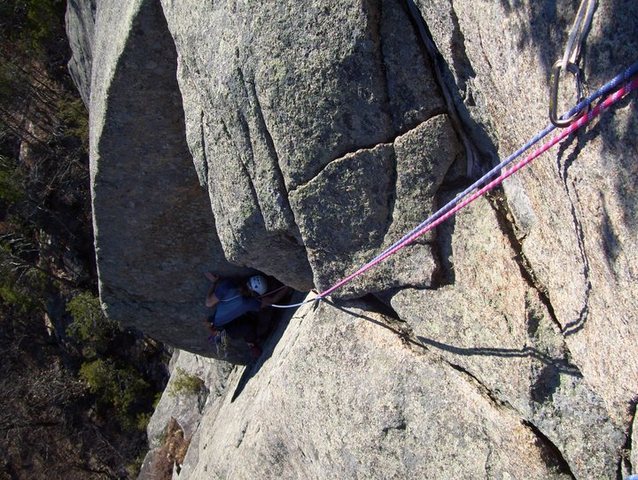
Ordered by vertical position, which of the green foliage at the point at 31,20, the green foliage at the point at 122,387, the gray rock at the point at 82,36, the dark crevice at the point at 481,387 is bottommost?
the green foliage at the point at 122,387

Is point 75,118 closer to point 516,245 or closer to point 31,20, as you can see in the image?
point 31,20

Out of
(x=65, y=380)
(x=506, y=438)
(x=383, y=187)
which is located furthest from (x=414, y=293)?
(x=65, y=380)

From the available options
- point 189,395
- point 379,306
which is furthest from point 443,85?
point 189,395

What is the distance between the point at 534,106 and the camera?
281cm

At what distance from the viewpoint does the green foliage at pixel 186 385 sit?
30.9ft

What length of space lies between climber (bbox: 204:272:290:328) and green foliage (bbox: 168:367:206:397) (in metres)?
2.65

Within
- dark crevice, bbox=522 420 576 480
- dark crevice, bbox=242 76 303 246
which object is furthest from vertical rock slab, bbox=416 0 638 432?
dark crevice, bbox=242 76 303 246

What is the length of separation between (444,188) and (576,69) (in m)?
1.64

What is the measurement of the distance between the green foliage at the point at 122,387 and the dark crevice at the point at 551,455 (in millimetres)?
10091

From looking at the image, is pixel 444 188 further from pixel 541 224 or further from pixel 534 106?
pixel 534 106

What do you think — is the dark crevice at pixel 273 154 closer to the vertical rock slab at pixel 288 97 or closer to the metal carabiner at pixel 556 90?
the vertical rock slab at pixel 288 97

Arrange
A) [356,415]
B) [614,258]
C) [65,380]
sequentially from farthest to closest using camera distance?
[65,380]
[356,415]
[614,258]

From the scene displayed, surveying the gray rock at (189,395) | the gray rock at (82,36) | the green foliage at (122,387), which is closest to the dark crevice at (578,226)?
the gray rock at (189,395)

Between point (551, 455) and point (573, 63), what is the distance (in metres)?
2.45
